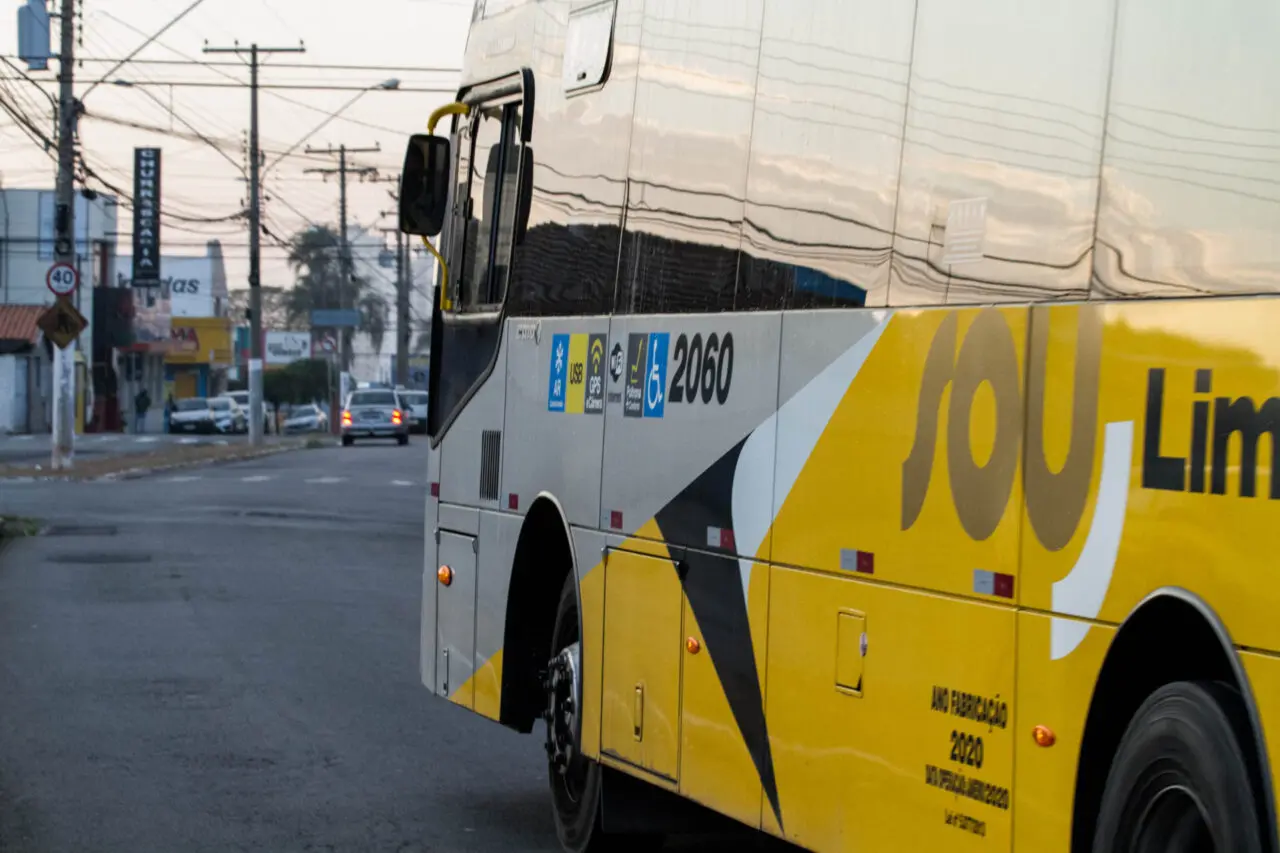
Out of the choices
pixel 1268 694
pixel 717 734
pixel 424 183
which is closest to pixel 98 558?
pixel 424 183

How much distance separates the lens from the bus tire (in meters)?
7.24

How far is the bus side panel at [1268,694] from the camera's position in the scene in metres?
3.49

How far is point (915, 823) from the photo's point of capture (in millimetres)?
4766

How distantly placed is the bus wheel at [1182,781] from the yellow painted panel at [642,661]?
234 centimetres

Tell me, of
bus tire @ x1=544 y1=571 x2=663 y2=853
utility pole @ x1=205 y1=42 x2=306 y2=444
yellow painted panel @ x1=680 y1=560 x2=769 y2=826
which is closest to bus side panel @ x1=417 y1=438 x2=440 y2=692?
bus tire @ x1=544 y1=571 x2=663 y2=853

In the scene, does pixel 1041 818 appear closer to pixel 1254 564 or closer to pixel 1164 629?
pixel 1164 629

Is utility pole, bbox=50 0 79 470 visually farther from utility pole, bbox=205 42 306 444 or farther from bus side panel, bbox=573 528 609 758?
bus side panel, bbox=573 528 609 758

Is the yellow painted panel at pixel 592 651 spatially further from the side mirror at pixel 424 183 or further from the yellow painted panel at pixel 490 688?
the side mirror at pixel 424 183

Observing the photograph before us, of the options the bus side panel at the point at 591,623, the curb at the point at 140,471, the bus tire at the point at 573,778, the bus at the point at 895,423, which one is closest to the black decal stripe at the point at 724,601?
the bus at the point at 895,423

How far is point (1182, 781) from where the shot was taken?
12.7ft

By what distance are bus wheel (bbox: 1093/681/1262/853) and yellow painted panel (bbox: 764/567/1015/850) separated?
359 mm

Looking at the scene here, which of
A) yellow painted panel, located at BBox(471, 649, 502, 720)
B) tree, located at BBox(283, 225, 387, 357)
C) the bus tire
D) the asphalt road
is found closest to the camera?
the bus tire

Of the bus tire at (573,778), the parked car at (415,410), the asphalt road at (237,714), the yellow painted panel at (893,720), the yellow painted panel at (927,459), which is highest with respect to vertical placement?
the yellow painted panel at (927,459)

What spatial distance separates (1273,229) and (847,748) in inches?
79.5
